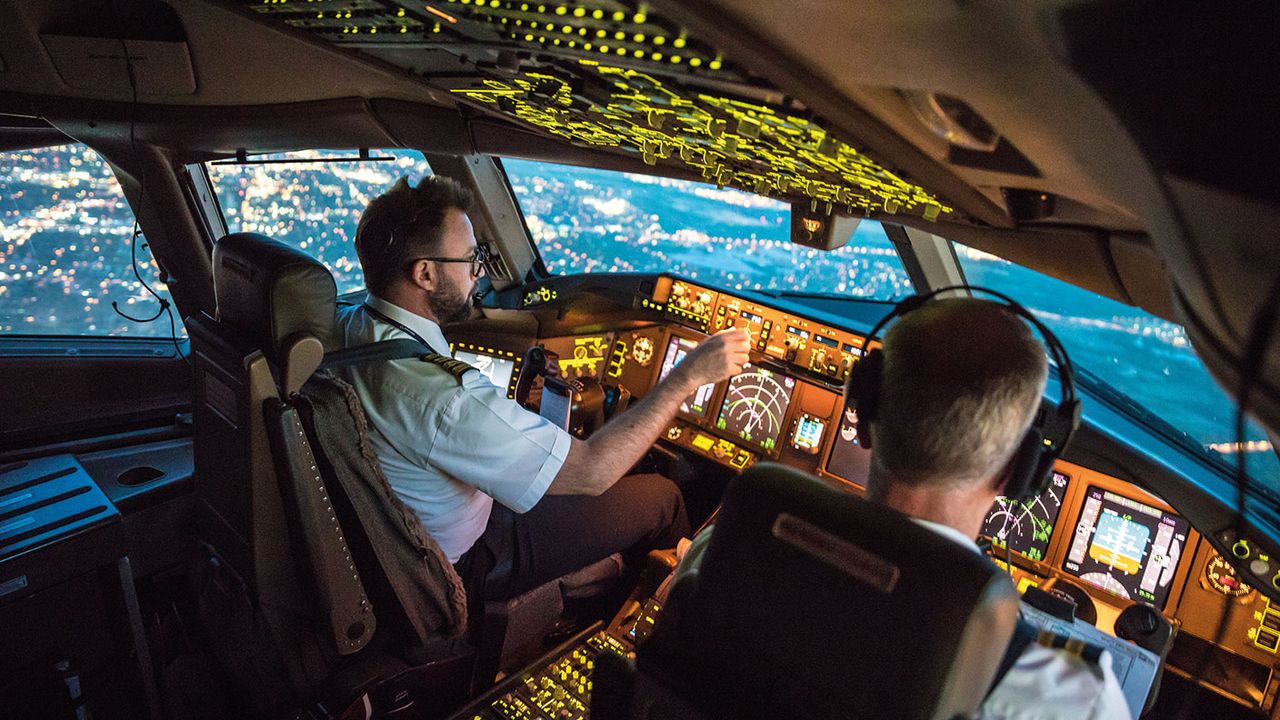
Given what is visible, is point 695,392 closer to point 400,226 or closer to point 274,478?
point 400,226

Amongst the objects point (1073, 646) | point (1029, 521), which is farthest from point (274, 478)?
point (1029, 521)

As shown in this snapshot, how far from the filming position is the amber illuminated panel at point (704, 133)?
1.17 metres

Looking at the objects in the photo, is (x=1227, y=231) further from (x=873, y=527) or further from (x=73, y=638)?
(x=73, y=638)

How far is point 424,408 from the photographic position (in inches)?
66.4

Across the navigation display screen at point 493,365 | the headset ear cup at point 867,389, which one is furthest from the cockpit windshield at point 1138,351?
the navigation display screen at point 493,365

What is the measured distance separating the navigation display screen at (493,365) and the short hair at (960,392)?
2.29 meters

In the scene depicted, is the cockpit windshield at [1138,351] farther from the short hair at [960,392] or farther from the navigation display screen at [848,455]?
the short hair at [960,392]

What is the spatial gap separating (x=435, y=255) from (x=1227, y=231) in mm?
1682

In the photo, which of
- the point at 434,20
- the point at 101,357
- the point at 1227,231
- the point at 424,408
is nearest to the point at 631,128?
the point at 434,20

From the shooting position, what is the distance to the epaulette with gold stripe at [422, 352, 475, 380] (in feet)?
5.61

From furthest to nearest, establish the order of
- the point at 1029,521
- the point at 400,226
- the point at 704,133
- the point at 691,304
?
the point at 691,304, the point at 1029,521, the point at 400,226, the point at 704,133

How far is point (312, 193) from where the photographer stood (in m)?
3.48

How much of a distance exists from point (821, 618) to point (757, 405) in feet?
6.38

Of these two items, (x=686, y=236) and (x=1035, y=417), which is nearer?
(x=1035, y=417)
